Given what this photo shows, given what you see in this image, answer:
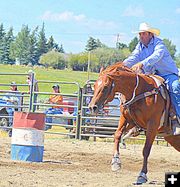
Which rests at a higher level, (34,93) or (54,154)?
(34,93)

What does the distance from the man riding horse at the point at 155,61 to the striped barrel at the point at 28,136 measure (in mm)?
2112

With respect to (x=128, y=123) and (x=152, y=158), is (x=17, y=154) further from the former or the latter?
(x=152, y=158)

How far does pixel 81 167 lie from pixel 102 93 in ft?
7.31

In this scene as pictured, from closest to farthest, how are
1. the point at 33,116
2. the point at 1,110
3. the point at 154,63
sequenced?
1. the point at 154,63
2. the point at 33,116
3. the point at 1,110

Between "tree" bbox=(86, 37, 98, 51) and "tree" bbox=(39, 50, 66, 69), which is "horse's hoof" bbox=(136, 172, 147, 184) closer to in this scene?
"tree" bbox=(39, 50, 66, 69)

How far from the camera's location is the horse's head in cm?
792

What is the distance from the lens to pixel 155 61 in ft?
28.3

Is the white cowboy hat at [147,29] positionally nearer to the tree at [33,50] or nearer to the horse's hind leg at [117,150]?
the horse's hind leg at [117,150]

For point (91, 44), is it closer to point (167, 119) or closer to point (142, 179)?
point (167, 119)

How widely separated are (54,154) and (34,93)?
472 centimetres

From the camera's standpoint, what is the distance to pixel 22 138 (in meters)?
10.1

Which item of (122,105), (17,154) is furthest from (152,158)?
(122,105)

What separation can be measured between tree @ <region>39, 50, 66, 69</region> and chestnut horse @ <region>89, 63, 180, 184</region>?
96.2 m

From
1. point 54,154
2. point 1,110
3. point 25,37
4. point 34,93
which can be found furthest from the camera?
point 25,37
